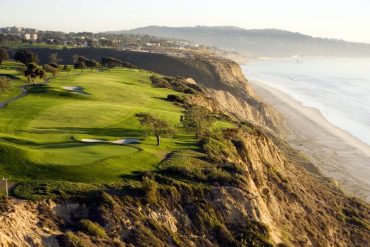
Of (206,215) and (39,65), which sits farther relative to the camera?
(39,65)

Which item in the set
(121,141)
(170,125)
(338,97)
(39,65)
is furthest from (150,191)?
(338,97)

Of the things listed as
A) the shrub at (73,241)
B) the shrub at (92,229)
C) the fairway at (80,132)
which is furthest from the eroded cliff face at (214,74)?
the shrub at (73,241)

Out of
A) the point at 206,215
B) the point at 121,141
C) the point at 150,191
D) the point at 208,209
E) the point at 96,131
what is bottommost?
the point at 206,215

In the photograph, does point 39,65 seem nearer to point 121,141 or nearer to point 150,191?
point 121,141

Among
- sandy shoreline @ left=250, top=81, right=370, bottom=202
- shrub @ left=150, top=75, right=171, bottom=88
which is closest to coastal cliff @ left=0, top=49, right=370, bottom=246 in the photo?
sandy shoreline @ left=250, top=81, right=370, bottom=202

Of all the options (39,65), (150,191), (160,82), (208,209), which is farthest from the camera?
(39,65)

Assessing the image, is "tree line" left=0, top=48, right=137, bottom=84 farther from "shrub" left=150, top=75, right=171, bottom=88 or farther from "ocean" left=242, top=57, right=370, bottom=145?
"ocean" left=242, top=57, right=370, bottom=145
